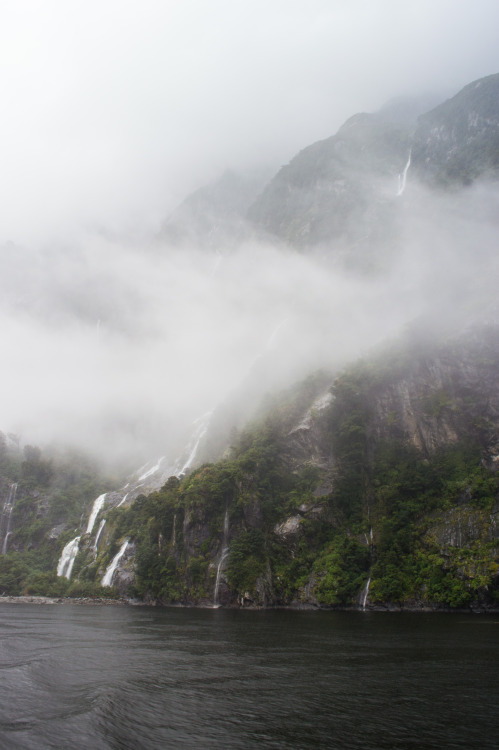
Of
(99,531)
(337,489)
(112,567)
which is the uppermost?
(337,489)

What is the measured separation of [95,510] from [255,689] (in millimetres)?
87049

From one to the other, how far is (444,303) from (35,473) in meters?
108

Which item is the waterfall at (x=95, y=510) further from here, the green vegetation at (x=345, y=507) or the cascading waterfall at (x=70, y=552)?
the green vegetation at (x=345, y=507)

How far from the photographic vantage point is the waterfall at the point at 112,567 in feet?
232

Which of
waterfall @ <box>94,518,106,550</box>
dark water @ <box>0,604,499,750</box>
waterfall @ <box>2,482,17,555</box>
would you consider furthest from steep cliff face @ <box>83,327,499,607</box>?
waterfall @ <box>2,482,17,555</box>

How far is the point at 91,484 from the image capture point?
368 feet

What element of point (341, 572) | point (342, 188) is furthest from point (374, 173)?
point (341, 572)

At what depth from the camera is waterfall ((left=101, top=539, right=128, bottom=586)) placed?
70.6 metres

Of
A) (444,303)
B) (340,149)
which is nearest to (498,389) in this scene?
(444,303)

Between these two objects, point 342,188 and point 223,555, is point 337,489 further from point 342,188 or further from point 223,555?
point 342,188

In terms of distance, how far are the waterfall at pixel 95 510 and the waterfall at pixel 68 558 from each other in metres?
3.12

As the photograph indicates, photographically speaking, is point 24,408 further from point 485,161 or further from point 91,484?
point 485,161

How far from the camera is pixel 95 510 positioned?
95438 mm

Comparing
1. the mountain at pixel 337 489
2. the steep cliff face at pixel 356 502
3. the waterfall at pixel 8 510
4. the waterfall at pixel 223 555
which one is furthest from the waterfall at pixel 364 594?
the waterfall at pixel 8 510
